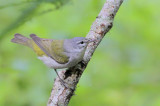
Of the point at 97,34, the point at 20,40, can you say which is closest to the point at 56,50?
the point at 20,40

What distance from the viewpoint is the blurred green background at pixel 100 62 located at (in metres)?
4.35

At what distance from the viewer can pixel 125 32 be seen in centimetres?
598

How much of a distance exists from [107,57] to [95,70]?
0.72 meters

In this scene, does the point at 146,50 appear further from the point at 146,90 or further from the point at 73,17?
the point at 146,90

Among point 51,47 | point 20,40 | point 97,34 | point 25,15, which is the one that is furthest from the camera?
point 20,40

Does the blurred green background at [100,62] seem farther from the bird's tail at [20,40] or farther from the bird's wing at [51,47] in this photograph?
the bird's wing at [51,47]

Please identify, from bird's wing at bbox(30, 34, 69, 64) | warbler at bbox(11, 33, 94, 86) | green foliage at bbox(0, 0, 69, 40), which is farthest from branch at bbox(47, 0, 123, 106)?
green foliage at bbox(0, 0, 69, 40)

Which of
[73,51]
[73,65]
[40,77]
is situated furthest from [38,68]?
[73,65]

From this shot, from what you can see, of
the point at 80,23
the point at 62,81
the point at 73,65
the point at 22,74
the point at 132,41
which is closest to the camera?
the point at 62,81

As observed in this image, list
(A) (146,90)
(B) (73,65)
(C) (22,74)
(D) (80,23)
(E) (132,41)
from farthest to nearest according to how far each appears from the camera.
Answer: (E) (132,41) → (D) (80,23) → (C) (22,74) → (A) (146,90) → (B) (73,65)

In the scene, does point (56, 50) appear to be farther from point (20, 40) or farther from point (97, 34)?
point (97, 34)

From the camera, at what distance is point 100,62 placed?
5660 millimetres

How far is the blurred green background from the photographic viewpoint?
14.3 ft

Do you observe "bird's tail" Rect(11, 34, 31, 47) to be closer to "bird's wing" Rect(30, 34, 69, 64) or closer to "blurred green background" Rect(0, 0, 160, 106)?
"blurred green background" Rect(0, 0, 160, 106)
